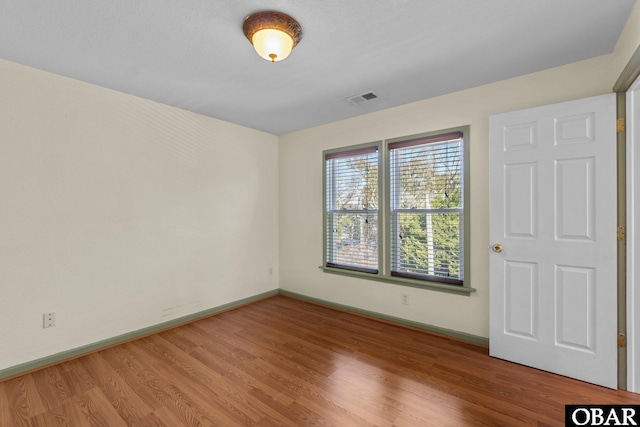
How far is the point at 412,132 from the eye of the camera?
3301 millimetres

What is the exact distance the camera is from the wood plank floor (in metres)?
1.88

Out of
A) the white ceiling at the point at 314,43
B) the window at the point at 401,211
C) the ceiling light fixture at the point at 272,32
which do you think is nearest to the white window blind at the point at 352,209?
the window at the point at 401,211

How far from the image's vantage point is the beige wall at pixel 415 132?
8.03 feet

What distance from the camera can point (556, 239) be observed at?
92.4 inches

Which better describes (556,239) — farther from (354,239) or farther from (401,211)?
(354,239)

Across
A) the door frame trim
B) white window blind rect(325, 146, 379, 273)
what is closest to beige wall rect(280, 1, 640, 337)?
white window blind rect(325, 146, 379, 273)

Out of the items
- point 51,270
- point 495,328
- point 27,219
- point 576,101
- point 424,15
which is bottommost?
point 495,328

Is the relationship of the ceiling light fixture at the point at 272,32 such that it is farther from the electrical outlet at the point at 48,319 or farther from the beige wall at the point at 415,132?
the electrical outlet at the point at 48,319

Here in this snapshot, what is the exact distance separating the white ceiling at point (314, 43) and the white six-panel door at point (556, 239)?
1.79ft

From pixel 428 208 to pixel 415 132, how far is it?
0.87 m

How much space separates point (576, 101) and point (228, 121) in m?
3.66

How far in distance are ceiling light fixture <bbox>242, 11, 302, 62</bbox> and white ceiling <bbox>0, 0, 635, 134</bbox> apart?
5 centimetres

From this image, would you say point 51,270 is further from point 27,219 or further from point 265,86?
point 265,86

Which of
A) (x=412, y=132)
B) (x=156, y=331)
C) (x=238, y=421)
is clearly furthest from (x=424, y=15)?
(x=156, y=331)
